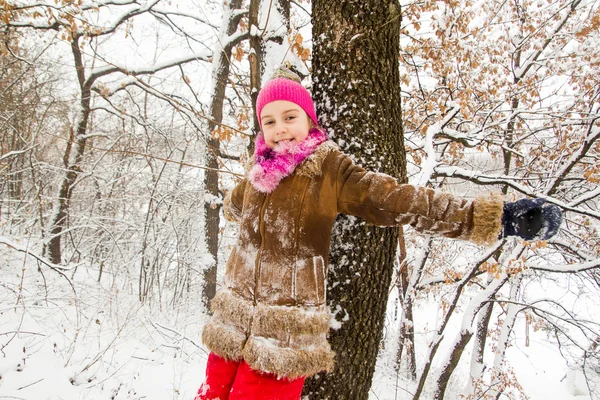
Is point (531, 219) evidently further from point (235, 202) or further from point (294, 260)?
Result: point (235, 202)

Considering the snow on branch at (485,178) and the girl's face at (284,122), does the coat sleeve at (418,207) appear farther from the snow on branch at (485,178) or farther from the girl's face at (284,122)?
the snow on branch at (485,178)

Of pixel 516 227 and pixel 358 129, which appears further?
pixel 358 129

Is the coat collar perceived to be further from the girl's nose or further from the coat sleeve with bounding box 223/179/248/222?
the coat sleeve with bounding box 223/179/248/222

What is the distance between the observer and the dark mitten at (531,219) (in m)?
1.18

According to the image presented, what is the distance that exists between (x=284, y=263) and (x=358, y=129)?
0.77m

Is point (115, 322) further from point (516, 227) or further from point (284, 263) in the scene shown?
point (516, 227)

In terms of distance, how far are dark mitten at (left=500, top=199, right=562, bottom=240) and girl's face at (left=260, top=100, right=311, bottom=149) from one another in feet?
2.99

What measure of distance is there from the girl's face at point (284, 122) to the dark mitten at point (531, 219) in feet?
2.99

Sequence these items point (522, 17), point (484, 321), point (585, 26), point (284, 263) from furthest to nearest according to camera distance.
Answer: point (484, 321) → point (522, 17) → point (585, 26) → point (284, 263)

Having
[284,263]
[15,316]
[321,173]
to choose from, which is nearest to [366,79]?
[321,173]

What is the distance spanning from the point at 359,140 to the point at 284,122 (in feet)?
1.28

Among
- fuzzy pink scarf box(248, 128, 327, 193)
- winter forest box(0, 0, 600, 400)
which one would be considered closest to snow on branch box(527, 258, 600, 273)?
winter forest box(0, 0, 600, 400)

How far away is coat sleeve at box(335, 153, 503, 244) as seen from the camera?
4.13ft

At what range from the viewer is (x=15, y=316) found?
4.77 meters
